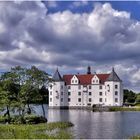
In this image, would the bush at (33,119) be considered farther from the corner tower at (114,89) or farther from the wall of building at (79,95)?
the wall of building at (79,95)

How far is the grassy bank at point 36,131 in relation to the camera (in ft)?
89.5

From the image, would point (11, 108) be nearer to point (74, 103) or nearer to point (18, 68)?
point (18, 68)

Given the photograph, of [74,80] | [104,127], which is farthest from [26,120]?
[74,80]

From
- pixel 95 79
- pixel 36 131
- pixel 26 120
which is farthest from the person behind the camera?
pixel 95 79

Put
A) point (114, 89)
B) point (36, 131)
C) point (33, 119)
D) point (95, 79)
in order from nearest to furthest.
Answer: point (36, 131)
point (33, 119)
point (114, 89)
point (95, 79)

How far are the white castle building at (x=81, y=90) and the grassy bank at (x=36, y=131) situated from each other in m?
68.9

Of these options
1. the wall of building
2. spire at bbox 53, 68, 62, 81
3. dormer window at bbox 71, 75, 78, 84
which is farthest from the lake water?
dormer window at bbox 71, 75, 78, 84

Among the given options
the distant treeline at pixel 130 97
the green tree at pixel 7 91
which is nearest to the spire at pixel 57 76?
the distant treeline at pixel 130 97

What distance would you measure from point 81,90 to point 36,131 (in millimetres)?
80925

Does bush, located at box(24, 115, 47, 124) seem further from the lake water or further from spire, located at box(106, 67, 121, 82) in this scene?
spire, located at box(106, 67, 121, 82)

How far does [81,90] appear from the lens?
4510 inches

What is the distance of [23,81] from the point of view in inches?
1903

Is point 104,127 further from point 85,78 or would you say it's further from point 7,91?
point 85,78

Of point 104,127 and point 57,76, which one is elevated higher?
point 57,76
